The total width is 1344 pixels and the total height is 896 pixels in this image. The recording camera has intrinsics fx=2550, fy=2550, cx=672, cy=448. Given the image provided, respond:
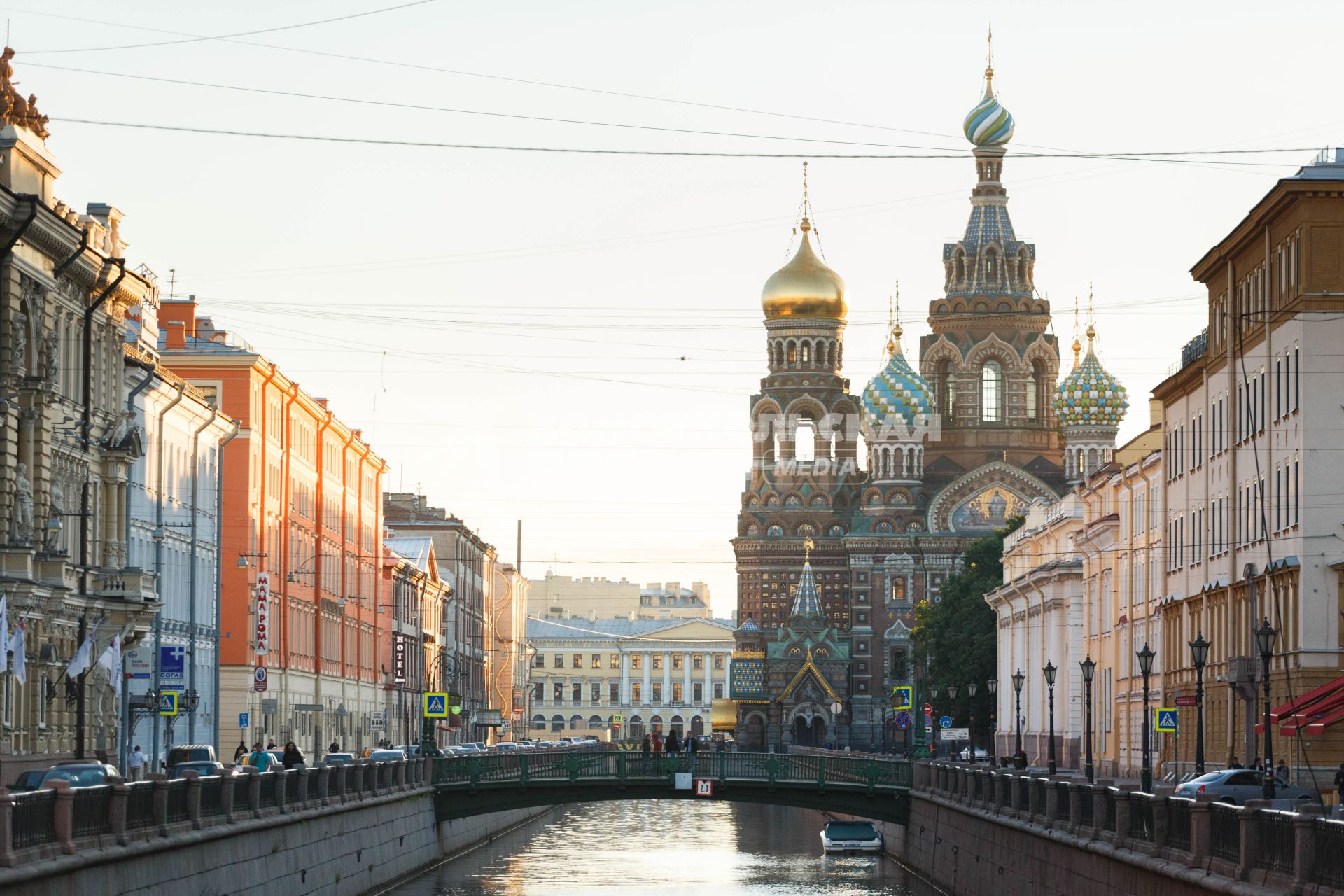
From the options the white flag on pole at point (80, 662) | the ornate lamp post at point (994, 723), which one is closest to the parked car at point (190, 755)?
the white flag on pole at point (80, 662)

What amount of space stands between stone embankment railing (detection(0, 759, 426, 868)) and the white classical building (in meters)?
9.58

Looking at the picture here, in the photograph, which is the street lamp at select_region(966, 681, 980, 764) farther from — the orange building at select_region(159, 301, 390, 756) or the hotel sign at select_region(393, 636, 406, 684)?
the hotel sign at select_region(393, 636, 406, 684)

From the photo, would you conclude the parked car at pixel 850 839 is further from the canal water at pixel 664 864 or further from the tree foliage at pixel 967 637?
the tree foliage at pixel 967 637

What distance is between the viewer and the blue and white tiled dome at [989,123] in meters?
184

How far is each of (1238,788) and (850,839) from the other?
27897mm

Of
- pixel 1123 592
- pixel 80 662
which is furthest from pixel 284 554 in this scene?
pixel 80 662

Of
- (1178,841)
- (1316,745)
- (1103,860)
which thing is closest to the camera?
(1178,841)

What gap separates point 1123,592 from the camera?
85812 mm

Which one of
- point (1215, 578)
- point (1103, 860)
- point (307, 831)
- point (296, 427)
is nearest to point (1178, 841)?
point (1103, 860)

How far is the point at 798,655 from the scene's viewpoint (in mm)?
192125

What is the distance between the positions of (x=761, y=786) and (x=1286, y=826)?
36.3m

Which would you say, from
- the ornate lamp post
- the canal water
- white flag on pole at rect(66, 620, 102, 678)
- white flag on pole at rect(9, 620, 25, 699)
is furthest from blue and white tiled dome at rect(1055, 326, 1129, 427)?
white flag on pole at rect(9, 620, 25, 699)

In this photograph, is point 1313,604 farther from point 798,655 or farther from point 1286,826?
point 798,655

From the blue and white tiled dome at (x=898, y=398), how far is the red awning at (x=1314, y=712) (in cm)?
13143
